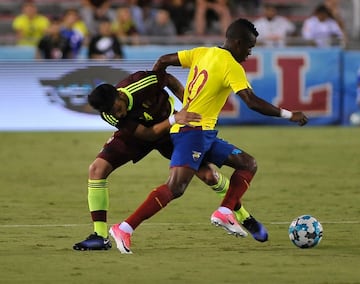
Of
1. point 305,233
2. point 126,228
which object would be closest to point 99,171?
point 126,228

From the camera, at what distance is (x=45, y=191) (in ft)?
45.8

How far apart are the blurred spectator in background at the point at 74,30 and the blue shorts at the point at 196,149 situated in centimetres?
1217

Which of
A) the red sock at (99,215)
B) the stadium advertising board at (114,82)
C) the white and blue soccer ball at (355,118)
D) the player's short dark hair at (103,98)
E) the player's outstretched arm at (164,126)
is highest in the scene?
the player's short dark hair at (103,98)

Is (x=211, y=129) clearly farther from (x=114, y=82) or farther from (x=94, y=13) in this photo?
(x=94, y=13)

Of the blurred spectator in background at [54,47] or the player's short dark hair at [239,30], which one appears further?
the blurred spectator in background at [54,47]

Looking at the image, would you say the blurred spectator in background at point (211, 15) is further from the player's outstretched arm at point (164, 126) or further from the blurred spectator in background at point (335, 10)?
the player's outstretched arm at point (164, 126)

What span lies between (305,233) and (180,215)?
2.71m

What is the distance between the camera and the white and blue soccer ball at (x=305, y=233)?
9.48 meters

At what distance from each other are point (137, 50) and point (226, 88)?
11.9 m

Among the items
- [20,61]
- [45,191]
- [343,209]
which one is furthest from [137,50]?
[343,209]

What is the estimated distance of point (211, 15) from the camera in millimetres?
24578

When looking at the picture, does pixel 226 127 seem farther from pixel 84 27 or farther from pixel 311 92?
pixel 84 27

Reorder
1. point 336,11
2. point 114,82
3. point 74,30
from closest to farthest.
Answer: point 114,82, point 74,30, point 336,11

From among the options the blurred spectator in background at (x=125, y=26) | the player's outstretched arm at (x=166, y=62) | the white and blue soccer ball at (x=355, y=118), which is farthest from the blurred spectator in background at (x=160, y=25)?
the player's outstretched arm at (x=166, y=62)
